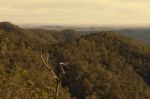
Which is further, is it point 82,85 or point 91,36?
point 91,36

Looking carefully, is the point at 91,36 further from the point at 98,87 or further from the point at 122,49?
the point at 98,87

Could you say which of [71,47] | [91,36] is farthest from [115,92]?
[91,36]

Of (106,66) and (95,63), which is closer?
(95,63)

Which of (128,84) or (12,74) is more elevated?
(12,74)

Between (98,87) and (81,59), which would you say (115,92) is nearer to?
(98,87)

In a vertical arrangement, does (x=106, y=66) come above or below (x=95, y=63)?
below

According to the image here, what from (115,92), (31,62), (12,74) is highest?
(12,74)

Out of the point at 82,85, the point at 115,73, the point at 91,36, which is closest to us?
the point at 82,85

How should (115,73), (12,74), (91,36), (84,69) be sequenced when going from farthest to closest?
(91,36) < (115,73) < (84,69) < (12,74)

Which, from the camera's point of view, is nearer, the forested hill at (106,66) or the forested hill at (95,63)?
the forested hill at (95,63)

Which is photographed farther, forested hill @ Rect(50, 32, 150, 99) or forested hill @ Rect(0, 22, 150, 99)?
forested hill @ Rect(50, 32, 150, 99)
